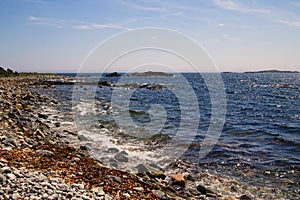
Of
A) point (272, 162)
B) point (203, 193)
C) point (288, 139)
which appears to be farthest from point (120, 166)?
point (288, 139)

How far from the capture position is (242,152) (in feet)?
42.9

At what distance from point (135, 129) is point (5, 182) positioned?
12248mm

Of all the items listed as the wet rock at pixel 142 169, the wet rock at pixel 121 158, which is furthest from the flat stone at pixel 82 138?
the wet rock at pixel 142 169

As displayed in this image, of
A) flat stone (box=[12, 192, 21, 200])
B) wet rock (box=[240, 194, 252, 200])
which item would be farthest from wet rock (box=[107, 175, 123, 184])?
wet rock (box=[240, 194, 252, 200])

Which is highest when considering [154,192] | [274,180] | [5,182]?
[5,182]

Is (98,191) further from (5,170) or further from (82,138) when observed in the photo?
(82,138)

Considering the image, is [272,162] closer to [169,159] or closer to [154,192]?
[169,159]

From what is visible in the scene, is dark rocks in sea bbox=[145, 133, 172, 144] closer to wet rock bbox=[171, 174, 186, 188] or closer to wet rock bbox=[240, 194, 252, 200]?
wet rock bbox=[171, 174, 186, 188]

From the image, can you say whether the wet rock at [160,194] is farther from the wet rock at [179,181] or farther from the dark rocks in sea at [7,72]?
the dark rocks in sea at [7,72]

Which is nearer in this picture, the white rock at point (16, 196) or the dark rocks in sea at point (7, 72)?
the white rock at point (16, 196)

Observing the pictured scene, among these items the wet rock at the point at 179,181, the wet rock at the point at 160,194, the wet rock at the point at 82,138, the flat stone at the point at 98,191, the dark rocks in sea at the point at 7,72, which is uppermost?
the dark rocks in sea at the point at 7,72

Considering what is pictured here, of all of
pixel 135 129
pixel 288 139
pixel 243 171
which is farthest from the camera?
pixel 135 129

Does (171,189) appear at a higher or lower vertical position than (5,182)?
lower

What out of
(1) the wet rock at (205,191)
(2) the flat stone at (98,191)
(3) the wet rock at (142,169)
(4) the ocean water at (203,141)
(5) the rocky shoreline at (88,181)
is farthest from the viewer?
(4) the ocean water at (203,141)
